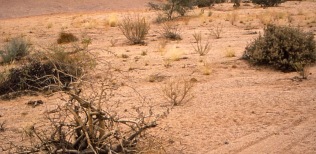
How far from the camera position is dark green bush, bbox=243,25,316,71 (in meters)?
9.86

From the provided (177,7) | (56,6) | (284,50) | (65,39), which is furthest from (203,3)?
(284,50)

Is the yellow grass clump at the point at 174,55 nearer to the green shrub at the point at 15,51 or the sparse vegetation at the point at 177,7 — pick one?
the green shrub at the point at 15,51

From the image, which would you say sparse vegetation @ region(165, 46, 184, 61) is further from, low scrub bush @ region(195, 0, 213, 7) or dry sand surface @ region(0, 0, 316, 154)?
low scrub bush @ region(195, 0, 213, 7)

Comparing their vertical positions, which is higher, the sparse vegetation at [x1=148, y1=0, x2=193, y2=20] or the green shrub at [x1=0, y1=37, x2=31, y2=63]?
the sparse vegetation at [x1=148, y1=0, x2=193, y2=20]

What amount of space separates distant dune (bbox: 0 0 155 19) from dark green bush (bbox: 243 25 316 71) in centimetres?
3023

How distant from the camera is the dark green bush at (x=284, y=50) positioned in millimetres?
9859

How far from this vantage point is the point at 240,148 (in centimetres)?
554

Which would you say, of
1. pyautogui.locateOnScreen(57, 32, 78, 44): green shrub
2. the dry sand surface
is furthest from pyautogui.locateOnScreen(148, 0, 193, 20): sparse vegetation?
the dry sand surface

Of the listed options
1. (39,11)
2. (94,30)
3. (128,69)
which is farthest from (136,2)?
(128,69)

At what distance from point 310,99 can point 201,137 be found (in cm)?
274

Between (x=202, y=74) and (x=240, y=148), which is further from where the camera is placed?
(x=202, y=74)

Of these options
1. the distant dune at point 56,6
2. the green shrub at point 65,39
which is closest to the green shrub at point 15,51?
the green shrub at point 65,39

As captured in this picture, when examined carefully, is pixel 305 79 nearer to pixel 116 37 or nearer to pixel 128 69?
pixel 128 69

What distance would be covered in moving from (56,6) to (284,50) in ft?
120
